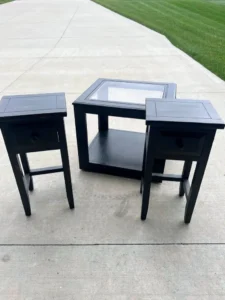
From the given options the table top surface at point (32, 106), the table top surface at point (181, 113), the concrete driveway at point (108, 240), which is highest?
the table top surface at point (181, 113)

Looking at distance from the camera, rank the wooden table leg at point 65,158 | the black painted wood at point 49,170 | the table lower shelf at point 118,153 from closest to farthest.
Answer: the wooden table leg at point 65,158 < the black painted wood at point 49,170 < the table lower shelf at point 118,153

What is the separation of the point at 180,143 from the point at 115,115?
694 millimetres

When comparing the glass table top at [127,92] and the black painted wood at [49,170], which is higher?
the glass table top at [127,92]

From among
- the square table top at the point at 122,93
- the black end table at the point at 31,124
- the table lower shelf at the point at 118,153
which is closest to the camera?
the black end table at the point at 31,124

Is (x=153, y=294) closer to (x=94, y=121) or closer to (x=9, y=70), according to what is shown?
(x=94, y=121)

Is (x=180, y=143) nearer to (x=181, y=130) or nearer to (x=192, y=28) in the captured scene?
(x=181, y=130)

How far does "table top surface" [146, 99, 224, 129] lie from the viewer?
1486 mm

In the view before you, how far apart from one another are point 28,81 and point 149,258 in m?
4.19

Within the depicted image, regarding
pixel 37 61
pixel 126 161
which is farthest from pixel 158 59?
Answer: pixel 126 161

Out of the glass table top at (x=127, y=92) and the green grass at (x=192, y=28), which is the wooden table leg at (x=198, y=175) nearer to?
the glass table top at (x=127, y=92)

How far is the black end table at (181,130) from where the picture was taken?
4.90ft

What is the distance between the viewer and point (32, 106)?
168cm

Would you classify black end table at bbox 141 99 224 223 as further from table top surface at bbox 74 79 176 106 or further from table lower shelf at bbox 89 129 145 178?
table lower shelf at bbox 89 129 145 178

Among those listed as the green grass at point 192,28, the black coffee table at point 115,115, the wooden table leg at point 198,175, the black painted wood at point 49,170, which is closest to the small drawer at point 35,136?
the black painted wood at point 49,170
